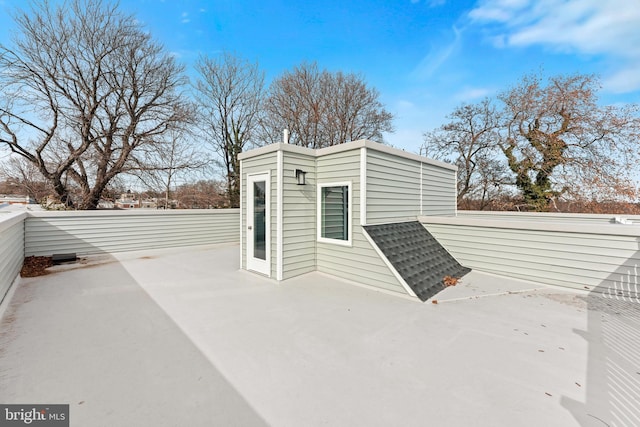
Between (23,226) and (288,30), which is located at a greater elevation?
(288,30)

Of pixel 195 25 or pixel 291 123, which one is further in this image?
pixel 291 123

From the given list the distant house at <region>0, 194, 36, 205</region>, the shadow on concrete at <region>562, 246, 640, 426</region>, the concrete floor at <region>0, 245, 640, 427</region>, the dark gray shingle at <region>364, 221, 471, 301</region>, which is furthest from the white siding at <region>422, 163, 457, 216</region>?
the distant house at <region>0, 194, 36, 205</region>

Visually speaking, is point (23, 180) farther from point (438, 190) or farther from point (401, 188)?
point (438, 190)

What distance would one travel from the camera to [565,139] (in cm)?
1038

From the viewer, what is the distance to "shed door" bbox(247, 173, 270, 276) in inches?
179

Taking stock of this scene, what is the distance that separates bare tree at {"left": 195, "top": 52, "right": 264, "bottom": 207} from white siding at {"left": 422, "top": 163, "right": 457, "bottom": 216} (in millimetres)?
9706

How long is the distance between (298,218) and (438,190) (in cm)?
383

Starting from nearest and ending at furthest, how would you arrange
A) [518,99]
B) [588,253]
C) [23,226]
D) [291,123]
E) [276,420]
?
[276,420] → [588,253] → [23,226] → [518,99] → [291,123]

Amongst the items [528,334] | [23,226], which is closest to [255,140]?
[23,226]

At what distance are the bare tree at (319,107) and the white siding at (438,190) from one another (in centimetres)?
755

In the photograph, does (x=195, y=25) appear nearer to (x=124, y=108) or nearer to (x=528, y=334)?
(x=124, y=108)

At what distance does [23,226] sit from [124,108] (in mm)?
6280

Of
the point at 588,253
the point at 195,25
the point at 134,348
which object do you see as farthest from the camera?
the point at 195,25

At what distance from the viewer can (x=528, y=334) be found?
2588mm
